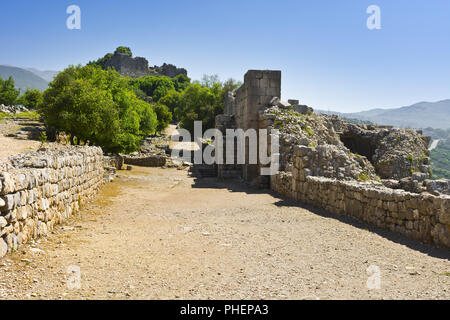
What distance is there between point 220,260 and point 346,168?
325 inches

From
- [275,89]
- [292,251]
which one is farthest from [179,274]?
[275,89]

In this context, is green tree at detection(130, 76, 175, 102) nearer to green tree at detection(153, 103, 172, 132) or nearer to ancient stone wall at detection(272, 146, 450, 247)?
green tree at detection(153, 103, 172, 132)

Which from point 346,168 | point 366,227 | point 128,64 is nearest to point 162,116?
point 346,168

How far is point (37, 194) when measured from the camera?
5.94m

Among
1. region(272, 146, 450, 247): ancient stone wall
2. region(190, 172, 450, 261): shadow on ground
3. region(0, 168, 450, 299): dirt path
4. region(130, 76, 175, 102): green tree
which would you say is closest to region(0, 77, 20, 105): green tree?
region(130, 76, 175, 102): green tree

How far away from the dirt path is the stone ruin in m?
0.49

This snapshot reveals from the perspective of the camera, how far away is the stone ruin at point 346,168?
6664 millimetres

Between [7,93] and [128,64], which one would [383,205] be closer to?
[7,93]

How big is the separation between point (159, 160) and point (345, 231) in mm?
21424

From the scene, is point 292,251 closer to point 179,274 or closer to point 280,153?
point 179,274

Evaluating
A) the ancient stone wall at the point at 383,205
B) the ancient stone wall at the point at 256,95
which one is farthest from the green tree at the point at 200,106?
the ancient stone wall at the point at 383,205

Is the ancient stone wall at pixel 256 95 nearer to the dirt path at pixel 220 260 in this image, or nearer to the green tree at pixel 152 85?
the dirt path at pixel 220 260
